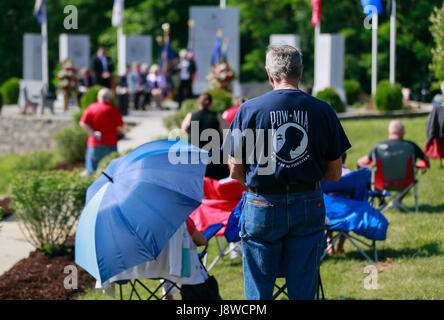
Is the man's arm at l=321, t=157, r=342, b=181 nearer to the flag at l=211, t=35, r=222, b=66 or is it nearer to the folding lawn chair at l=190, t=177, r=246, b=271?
the folding lawn chair at l=190, t=177, r=246, b=271

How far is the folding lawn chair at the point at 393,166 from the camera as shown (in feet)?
28.3

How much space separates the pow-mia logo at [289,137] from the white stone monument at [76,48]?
25752mm

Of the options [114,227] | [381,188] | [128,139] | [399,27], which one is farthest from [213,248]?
[399,27]

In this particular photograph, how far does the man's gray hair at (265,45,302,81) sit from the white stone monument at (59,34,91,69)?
84.0 feet

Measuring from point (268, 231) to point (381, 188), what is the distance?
5276 millimetres

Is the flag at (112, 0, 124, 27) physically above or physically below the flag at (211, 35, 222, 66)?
above

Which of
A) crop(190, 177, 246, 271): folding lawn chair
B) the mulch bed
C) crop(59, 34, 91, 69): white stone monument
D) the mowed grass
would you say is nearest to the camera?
the mowed grass

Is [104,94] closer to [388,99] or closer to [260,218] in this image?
[260,218]

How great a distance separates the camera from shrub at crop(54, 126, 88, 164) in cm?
1722

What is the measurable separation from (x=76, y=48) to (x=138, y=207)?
25.3 metres

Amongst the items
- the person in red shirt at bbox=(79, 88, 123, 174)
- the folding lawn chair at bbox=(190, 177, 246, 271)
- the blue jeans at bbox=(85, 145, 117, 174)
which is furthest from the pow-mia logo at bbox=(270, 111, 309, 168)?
the blue jeans at bbox=(85, 145, 117, 174)

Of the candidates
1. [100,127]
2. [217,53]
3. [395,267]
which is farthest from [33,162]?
[217,53]

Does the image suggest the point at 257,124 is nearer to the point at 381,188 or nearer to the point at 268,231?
the point at 268,231

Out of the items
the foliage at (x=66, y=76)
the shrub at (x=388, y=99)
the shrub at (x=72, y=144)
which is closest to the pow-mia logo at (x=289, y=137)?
the shrub at (x=72, y=144)
